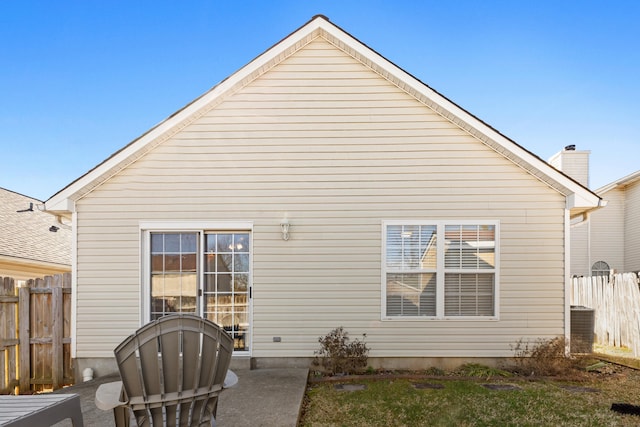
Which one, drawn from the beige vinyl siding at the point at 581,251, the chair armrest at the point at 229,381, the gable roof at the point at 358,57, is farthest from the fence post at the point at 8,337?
the beige vinyl siding at the point at 581,251

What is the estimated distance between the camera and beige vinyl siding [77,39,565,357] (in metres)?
5.83

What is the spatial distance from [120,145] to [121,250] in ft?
5.63

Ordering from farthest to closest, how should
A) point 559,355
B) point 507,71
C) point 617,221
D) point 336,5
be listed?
1. point 617,221
2. point 507,71
3. point 336,5
4. point 559,355

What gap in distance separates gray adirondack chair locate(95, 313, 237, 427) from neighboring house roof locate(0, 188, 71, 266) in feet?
29.7

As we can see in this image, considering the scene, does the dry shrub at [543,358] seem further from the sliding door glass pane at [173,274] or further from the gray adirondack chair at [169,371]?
the sliding door glass pane at [173,274]

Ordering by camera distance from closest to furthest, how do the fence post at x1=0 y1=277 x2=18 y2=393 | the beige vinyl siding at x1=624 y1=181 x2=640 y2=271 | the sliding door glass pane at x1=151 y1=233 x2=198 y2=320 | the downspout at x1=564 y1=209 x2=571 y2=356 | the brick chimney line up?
1. the fence post at x1=0 y1=277 x2=18 y2=393
2. the downspout at x1=564 y1=209 x2=571 y2=356
3. the sliding door glass pane at x1=151 y1=233 x2=198 y2=320
4. the brick chimney
5. the beige vinyl siding at x1=624 y1=181 x2=640 y2=271

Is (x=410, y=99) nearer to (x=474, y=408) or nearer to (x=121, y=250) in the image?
(x=474, y=408)

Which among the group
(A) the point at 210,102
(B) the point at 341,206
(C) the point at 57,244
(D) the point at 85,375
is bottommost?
(D) the point at 85,375

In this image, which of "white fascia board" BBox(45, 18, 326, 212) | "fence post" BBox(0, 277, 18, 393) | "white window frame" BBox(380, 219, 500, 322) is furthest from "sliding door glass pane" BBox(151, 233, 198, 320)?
"white window frame" BBox(380, 219, 500, 322)

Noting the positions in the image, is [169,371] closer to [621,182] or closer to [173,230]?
[173,230]

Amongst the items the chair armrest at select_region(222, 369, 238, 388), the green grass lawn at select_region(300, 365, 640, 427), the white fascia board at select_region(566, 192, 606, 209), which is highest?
the white fascia board at select_region(566, 192, 606, 209)

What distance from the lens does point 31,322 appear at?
571 cm

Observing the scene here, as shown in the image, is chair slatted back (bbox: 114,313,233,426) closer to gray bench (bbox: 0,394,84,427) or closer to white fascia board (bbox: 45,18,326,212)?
gray bench (bbox: 0,394,84,427)

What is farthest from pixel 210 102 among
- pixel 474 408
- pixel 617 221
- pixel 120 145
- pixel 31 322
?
pixel 617 221
